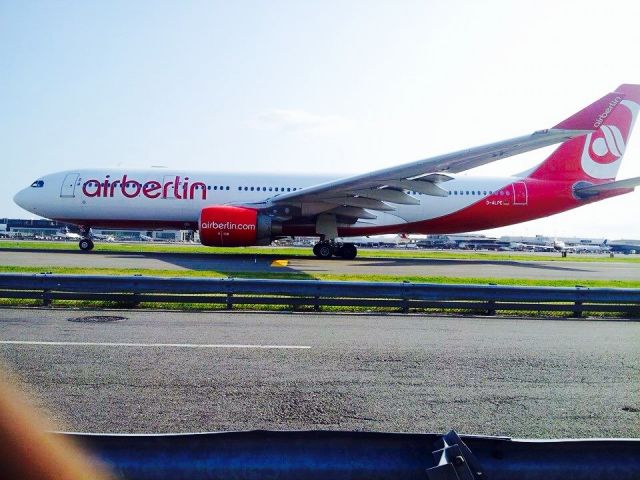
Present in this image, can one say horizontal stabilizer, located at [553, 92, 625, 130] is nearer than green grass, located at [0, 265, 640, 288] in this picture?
No

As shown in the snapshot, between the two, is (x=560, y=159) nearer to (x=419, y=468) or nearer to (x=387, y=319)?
(x=387, y=319)

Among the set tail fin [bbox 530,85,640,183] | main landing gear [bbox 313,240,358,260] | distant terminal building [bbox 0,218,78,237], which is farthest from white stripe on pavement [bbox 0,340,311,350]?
distant terminal building [bbox 0,218,78,237]

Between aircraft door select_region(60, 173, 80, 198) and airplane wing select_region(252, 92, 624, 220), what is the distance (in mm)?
8462

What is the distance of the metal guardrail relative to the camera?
10344mm

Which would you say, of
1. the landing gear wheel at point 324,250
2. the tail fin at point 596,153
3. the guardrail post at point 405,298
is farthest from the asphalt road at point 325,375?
the tail fin at point 596,153

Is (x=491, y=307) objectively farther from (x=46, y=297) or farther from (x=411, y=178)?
(x=411, y=178)

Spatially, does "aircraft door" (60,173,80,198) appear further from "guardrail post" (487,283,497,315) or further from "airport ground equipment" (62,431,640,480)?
"airport ground equipment" (62,431,640,480)

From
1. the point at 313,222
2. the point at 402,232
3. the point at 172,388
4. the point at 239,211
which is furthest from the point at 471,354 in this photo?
the point at 402,232

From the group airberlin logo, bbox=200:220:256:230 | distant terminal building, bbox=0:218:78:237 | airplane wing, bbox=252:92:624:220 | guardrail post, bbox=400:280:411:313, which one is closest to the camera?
guardrail post, bbox=400:280:411:313

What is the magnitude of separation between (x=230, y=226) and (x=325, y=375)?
1535cm

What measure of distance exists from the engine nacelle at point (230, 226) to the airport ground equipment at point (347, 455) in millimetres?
18490

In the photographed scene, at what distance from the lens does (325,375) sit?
5672mm

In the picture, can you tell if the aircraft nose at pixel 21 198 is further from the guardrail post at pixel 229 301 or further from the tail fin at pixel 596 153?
the tail fin at pixel 596 153

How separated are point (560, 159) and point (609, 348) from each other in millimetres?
20355
